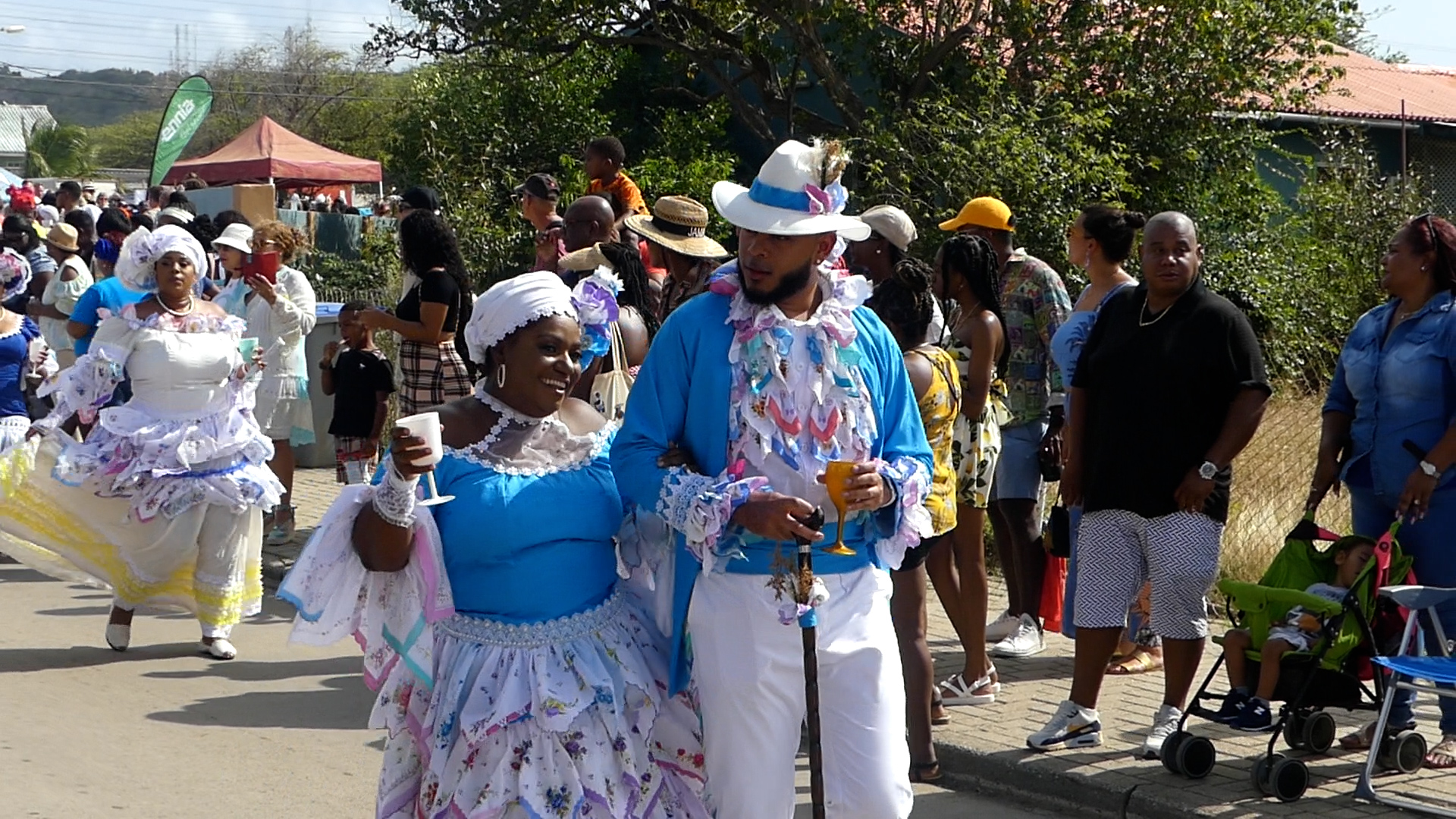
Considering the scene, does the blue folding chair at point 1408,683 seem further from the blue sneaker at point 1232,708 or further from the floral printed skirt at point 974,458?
the floral printed skirt at point 974,458

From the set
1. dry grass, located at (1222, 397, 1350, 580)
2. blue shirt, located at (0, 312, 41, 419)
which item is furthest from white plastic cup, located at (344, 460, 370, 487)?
dry grass, located at (1222, 397, 1350, 580)

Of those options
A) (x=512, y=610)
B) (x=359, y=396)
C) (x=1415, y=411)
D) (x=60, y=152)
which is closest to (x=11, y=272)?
(x=359, y=396)

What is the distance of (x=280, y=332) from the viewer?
11281 millimetres

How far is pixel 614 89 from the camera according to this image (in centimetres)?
2189

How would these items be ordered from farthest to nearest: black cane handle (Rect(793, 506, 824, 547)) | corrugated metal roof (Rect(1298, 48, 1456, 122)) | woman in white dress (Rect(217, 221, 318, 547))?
corrugated metal roof (Rect(1298, 48, 1456, 122)) → woman in white dress (Rect(217, 221, 318, 547)) → black cane handle (Rect(793, 506, 824, 547))

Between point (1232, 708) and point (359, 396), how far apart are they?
231 inches

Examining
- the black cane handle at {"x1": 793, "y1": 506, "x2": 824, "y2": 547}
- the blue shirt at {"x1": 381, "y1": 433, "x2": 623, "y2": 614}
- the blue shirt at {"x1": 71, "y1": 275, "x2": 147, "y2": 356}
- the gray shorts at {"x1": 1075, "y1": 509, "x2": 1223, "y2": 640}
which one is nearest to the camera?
the black cane handle at {"x1": 793, "y1": 506, "x2": 824, "y2": 547}

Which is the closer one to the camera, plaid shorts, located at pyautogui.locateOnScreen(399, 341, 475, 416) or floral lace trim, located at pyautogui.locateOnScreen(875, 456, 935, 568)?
floral lace trim, located at pyautogui.locateOnScreen(875, 456, 935, 568)

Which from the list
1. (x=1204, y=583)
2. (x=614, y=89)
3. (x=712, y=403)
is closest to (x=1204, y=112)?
(x=614, y=89)

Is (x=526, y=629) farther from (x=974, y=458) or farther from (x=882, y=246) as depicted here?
(x=974, y=458)

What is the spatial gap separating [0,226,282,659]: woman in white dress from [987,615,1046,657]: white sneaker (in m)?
3.78

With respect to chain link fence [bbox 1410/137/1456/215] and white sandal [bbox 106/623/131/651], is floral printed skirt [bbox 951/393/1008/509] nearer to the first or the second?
white sandal [bbox 106/623/131/651]

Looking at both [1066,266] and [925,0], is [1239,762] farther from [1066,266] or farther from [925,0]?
[925,0]

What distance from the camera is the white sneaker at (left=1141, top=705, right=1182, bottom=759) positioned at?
254 inches
